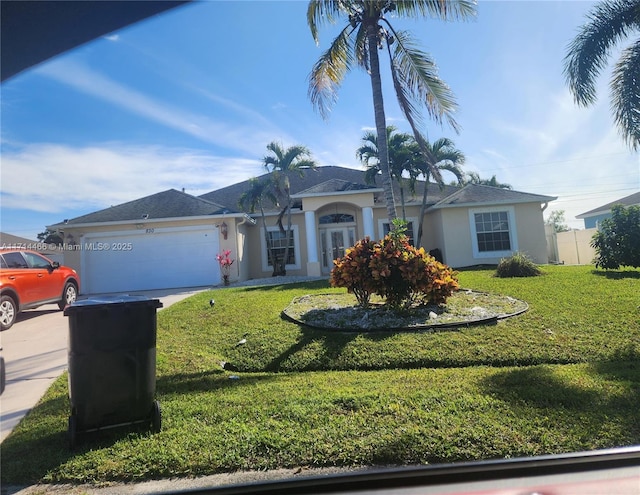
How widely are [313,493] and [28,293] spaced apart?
5.27 m

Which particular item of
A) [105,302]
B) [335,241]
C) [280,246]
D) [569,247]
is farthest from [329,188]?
[105,302]

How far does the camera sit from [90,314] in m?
3.20

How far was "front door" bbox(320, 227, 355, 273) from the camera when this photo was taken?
60.0 ft

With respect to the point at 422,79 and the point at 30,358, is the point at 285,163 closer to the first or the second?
the point at 422,79

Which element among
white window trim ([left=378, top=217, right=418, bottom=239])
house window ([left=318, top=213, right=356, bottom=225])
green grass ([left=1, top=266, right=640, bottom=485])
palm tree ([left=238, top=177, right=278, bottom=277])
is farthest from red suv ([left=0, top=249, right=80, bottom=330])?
white window trim ([left=378, top=217, right=418, bottom=239])

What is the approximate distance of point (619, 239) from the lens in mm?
10984

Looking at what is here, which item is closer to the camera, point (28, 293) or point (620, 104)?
point (28, 293)

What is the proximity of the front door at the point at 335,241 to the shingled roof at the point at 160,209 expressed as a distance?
5212mm

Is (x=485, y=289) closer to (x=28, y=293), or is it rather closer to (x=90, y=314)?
Answer: (x=90, y=314)

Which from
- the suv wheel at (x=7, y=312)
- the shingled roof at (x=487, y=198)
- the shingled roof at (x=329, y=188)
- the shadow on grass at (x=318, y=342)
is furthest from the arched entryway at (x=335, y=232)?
the suv wheel at (x=7, y=312)

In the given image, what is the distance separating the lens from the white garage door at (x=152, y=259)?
11.4 metres

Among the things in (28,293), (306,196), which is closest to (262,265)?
(306,196)

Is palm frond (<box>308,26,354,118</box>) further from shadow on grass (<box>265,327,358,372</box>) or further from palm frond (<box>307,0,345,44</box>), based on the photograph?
shadow on grass (<box>265,327,358,372</box>)

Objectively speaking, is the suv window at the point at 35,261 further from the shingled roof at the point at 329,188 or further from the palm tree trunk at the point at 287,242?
the palm tree trunk at the point at 287,242
